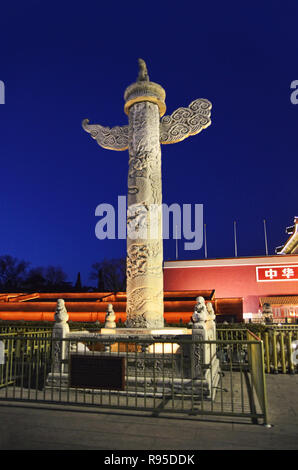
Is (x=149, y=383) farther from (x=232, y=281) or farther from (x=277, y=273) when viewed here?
(x=277, y=273)

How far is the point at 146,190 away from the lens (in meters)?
8.83

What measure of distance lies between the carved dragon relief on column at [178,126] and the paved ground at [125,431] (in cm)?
740

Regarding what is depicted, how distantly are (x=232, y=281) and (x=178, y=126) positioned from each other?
737 inches

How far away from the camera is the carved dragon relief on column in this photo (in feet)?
32.7

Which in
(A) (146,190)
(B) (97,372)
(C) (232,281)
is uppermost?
(A) (146,190)

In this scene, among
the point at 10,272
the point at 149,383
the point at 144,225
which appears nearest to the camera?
the point at 149,383

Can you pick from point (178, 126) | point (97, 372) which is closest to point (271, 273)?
point (178, 126)

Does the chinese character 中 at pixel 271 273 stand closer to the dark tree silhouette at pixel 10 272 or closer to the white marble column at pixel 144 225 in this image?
the white marble column at pixel 144 225

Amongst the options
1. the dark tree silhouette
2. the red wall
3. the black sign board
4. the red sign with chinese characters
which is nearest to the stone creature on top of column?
the black sign board

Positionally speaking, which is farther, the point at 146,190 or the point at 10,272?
the point at 10,272
